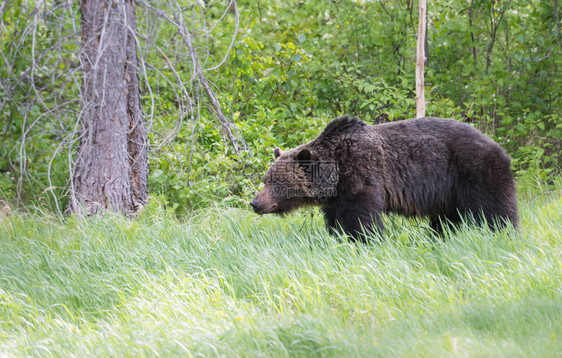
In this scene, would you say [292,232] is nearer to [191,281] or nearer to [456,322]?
[191,281]

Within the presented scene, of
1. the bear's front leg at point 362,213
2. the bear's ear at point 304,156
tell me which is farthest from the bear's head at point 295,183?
the bear's front leg at point 362,213

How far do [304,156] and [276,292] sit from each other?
5.29ft

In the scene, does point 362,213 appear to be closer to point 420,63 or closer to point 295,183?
point 295,183

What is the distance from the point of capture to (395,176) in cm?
491

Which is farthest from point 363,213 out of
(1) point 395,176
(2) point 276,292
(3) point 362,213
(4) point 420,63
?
(4) point 420,63

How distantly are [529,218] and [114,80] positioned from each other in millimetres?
4441

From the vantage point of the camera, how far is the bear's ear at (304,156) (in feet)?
16.0

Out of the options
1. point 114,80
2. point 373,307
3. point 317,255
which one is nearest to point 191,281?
point 317,255

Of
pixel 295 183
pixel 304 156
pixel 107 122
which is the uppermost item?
pixel 107 122

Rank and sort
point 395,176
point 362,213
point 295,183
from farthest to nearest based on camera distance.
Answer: point 295,183 → point 395,176 → point 362,213

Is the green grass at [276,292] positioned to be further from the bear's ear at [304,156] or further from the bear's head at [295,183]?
the bear's ear at [304,156]

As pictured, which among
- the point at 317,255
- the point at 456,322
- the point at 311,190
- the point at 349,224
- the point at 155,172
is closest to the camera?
the point at 456,322

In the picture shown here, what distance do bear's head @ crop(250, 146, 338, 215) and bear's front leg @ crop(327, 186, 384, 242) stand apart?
9.7 inches

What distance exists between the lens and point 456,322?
9.96 feet
